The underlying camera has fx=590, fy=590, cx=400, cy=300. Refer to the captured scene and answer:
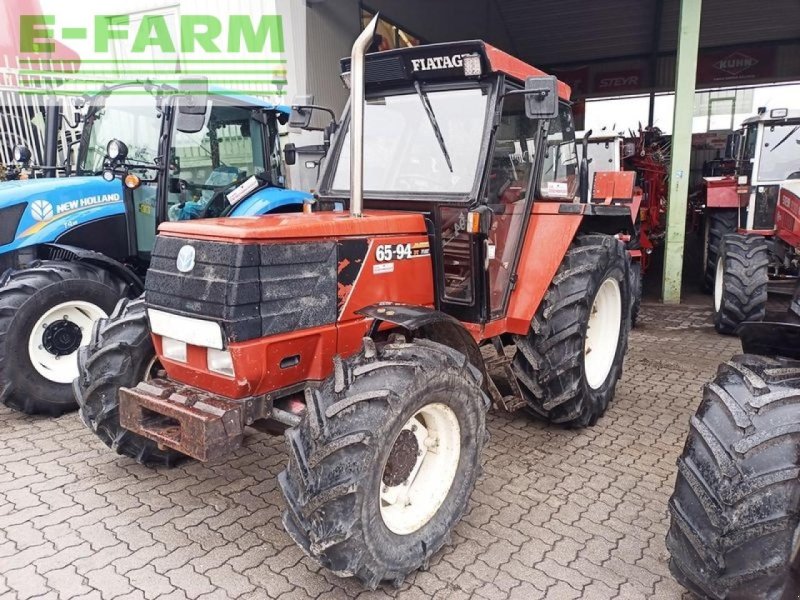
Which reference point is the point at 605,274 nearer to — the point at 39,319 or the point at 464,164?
the point at 464,164

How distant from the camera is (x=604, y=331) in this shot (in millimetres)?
4078

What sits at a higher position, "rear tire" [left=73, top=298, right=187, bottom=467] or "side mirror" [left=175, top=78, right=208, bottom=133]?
"side mirror" [left=175, top=78, right=208, bottom=133]

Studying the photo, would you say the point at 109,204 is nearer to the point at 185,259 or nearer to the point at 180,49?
the point at 185,259

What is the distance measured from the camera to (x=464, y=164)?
292 centimetres

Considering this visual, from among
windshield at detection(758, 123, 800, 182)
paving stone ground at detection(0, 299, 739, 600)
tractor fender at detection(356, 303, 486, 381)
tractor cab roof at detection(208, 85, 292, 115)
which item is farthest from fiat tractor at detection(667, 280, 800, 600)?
windshield at detection(758, 123, 800, 182)

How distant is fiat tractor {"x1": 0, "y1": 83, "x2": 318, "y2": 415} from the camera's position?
12.6 feet

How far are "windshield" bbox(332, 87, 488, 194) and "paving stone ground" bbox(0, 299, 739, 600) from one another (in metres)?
1.62

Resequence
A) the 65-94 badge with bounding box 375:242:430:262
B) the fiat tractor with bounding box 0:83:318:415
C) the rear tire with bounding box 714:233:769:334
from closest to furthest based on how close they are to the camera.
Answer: the 65-94 badge with bounding box 375:242:430:262
the fiat tractor with bounding box 0:83:318:415
the rear tire with bounding box 714:233:769:334

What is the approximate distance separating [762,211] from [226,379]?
6458 mm

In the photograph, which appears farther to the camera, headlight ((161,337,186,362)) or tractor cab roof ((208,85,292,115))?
tractor cab roof ((208,85,292,115))

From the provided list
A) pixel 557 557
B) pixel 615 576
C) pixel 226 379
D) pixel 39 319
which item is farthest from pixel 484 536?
pixel 39 319

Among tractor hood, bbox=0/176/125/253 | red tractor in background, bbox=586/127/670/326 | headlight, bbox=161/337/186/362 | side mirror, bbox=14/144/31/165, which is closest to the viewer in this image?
headlight, bbox=161/337/186/362

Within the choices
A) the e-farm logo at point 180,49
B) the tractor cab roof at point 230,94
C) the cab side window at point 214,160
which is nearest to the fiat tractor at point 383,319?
the cab side window at point 214,160

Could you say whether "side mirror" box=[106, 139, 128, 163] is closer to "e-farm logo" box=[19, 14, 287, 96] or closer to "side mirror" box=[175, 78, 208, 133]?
"side mirror" box=[175, 78, 208, 133]
